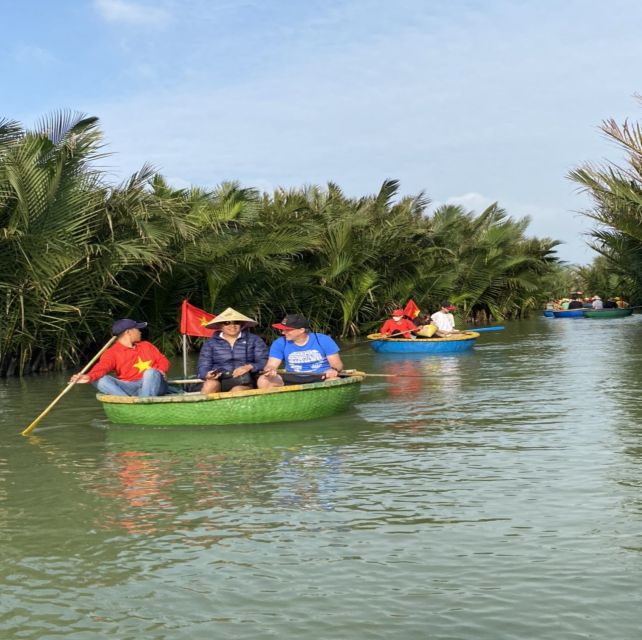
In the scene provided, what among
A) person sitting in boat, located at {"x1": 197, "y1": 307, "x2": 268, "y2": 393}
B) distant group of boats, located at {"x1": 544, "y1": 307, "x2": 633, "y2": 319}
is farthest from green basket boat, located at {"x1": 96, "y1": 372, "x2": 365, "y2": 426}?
distant group of boats, located at {"x1": 544, "y1": 307, "x2": 633, "y2": 319}

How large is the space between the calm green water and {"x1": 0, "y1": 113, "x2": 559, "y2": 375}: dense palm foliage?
6.26m

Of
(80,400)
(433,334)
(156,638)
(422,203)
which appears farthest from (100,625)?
(422,203)

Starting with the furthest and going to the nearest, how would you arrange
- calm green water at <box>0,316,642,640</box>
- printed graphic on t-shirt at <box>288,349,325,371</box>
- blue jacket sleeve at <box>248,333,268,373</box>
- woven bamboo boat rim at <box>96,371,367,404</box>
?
1. printed graphic on t-shirt at <box>288,349,325,371</box>
2. blue jacket sleeve at <box>248,333,268,373</box>
3. woven bamboo boat rim at <box>96,371,367,404</box>
4. calm green water at <box>0,316,642,640</box>

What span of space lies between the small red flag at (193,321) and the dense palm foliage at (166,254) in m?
3.77

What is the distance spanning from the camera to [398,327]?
78.0ft

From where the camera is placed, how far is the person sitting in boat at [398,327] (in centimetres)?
2354

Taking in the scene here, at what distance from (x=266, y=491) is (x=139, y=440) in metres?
3.45

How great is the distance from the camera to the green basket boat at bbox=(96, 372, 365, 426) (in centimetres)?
1105

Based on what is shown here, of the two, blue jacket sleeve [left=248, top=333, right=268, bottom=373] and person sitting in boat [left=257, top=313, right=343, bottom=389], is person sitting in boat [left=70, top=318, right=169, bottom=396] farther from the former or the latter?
person sitting in boat [left=257, top=313, right=343, bottom=389]

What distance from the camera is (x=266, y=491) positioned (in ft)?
25.8

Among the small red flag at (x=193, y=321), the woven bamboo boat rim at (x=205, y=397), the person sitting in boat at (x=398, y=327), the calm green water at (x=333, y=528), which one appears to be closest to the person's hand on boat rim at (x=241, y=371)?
the woven bamboo boat rim at (x=205, y=397)

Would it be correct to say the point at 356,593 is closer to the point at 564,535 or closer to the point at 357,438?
the point at 564,535

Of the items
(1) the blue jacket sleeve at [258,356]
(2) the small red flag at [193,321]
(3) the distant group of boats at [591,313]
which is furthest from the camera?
(3) the distant group of boats at [591,313]

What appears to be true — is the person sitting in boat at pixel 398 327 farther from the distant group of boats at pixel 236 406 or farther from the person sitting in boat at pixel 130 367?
the person sitting in boat at pixel 130 367
